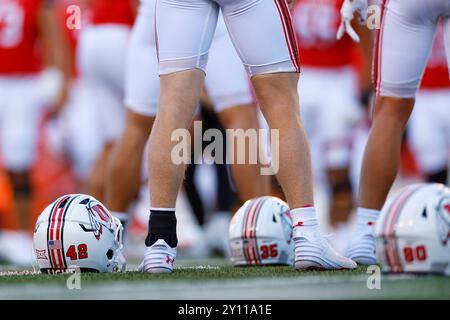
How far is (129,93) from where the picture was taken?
5777 mm

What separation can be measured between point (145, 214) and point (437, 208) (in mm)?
6958

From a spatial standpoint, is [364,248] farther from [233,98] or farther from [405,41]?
[233,98]

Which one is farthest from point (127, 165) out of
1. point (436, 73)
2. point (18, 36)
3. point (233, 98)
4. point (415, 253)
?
point (436, 73)

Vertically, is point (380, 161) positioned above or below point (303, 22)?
below

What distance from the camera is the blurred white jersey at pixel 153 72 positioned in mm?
5703

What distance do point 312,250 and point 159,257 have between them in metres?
0.60

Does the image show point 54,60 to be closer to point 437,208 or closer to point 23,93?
point 23,93

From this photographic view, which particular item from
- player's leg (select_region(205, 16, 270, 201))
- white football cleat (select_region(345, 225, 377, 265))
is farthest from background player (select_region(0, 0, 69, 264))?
white football cleat (select_region(345, 225, 377, 265))

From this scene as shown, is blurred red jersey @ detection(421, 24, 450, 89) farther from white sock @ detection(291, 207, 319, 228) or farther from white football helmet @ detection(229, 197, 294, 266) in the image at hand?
white sock @ detection(291, 207, 319, 228)

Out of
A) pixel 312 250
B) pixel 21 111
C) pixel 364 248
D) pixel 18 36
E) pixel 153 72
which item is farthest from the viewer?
pixel 21 111

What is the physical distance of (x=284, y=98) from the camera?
4.36 metres

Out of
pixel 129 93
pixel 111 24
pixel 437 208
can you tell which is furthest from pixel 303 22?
pixel 437 208

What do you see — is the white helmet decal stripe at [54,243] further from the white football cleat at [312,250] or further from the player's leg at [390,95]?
the player's leg at [390,95]
